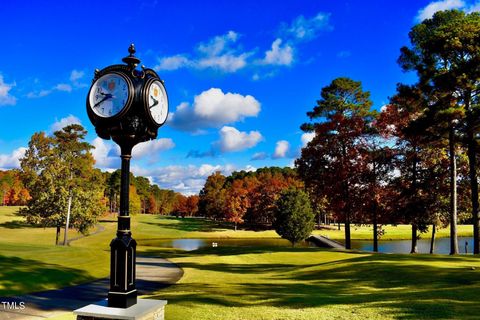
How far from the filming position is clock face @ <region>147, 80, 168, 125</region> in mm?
6328

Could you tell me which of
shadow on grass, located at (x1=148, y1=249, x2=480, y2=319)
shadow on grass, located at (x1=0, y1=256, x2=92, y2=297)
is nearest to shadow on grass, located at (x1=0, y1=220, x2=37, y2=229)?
shadow on grass, located at (x1=0, y1=256, x2=92, y2=297)

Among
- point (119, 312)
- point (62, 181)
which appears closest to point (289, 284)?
point (119, 312)

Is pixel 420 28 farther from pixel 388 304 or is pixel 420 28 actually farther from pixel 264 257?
pixel 388 304

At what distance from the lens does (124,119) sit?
607 cm

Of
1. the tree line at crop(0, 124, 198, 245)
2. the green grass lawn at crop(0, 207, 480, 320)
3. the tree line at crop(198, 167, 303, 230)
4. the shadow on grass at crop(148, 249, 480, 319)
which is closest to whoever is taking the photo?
the green grass lawn at crop(0, 207, 480, 320)

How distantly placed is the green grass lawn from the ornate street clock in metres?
5.19

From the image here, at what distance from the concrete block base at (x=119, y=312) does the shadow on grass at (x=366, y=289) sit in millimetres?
6726

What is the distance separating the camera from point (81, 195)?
1826 inches

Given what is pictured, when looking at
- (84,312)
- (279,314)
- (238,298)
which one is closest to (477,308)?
(279,314)

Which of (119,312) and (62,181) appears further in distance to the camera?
(62,181)

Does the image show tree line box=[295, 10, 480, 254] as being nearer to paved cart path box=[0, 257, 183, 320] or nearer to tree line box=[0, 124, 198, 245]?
paved cart path box=[0, 257, 183, 320]

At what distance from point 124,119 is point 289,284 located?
14563 millimetres

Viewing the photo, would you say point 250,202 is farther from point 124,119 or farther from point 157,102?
point 124,119

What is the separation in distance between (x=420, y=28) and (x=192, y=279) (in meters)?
24.6
